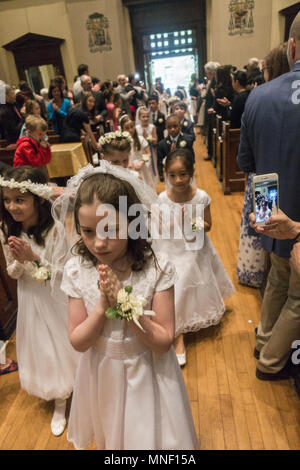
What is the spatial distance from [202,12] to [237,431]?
13795 mm

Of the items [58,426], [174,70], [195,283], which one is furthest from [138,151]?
[174,70]

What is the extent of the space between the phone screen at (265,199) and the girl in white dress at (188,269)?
85 centimetres

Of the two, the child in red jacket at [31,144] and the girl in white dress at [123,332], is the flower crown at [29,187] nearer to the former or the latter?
the girl in white dress at [123,332]

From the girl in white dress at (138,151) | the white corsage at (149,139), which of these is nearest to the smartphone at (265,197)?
the girl in white dress at (138,151)

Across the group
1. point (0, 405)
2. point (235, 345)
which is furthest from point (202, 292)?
point (0, 405)

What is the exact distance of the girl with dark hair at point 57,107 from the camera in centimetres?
589

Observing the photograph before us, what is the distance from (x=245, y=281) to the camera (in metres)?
3.41

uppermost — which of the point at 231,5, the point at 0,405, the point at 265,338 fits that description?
the point at 231,5

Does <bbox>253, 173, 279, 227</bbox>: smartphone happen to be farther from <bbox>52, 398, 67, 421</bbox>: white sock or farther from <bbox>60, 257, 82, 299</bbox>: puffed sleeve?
<bbox>52, 398, 67, 421</bbox>: white sock

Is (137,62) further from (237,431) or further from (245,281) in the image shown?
(237,431)

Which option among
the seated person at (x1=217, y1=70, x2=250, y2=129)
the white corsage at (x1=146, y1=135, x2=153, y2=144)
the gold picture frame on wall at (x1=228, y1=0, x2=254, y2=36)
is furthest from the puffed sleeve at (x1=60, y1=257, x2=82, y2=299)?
the gold picture frame on wall at (x1=228, y1=0, x2=254, y2=36)

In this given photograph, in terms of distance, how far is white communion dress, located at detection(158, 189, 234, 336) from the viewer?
2.67m

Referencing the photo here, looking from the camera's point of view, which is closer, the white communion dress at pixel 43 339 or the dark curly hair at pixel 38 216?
the dark curly hair at pixel 38 216

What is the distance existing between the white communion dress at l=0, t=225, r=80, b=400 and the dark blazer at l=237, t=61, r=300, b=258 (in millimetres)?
1424
